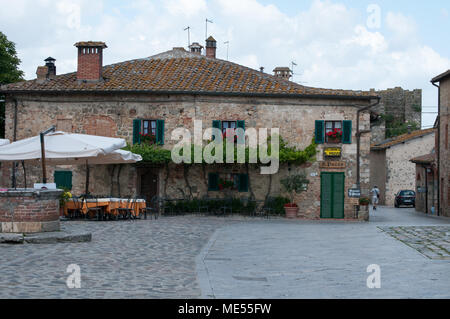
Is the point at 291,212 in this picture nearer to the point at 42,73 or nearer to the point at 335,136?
the point at 335,136

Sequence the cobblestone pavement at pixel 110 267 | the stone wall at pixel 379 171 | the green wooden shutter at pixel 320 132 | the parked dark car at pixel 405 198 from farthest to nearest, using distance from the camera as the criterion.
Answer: the stone wall at pixel 379 171, the parked dark car at pixel 405 198, the green wooden shutter at pixel 320 132, the cobblestone pavement at pixel 110 267

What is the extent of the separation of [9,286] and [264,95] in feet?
58.3

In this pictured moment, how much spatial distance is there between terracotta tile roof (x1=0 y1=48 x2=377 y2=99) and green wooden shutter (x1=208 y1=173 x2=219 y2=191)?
3.36 metres

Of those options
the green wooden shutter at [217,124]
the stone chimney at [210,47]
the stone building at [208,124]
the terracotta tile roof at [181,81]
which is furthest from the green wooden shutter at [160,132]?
the stone chimney at [210,47]

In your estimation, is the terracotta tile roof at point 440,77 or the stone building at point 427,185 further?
the stone building at point 427,185

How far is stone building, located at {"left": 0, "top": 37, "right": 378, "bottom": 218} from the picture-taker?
24.5 m

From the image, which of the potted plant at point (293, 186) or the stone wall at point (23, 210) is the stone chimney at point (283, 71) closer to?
the potted plant at point (293, 186)

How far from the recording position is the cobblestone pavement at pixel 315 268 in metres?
7.59

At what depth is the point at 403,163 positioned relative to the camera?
4488 centimetres

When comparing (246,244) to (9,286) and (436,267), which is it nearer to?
(436,267)

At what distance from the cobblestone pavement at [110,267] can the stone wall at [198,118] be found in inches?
388

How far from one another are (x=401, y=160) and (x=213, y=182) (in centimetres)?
2421

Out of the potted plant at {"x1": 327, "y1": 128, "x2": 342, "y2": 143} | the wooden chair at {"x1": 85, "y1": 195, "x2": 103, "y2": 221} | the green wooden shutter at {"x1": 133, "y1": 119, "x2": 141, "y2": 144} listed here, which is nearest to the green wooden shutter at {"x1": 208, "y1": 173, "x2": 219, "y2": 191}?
the green wooden shutter at {"x1": 133, "y1": 119, "x2": 141, "y2": 144}

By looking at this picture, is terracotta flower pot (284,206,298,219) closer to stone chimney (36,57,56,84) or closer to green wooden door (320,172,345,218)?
green wooden door (320,172,345,218)
